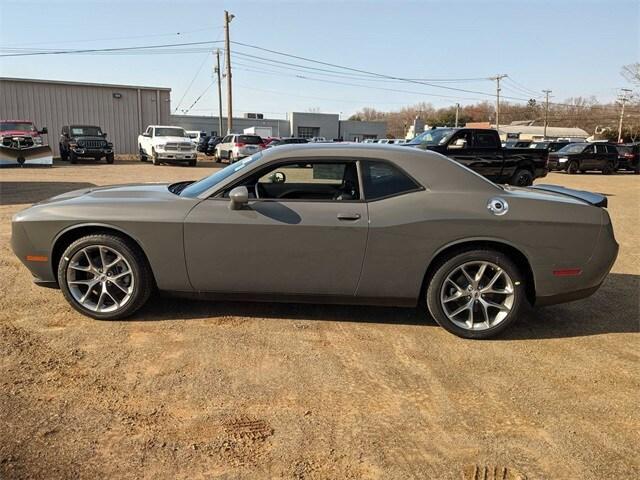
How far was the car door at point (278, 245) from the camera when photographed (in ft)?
12.5

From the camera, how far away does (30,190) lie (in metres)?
12.7

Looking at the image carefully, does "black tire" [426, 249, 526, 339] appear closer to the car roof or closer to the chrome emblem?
the chrome emblem

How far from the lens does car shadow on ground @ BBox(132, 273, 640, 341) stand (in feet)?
13.7

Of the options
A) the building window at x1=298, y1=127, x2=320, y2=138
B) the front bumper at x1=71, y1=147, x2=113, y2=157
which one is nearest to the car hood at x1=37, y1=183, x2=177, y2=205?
the front bumper at x1=71, y1=147, x2=113, y2=157

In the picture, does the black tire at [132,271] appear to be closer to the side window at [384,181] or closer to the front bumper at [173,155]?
the side window at [384,181]

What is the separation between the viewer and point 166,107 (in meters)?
34.6

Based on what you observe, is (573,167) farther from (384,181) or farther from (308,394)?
(308,394)

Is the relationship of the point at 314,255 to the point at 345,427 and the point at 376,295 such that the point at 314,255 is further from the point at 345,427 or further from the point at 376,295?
the point at 345,427

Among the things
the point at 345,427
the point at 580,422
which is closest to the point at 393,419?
Result: the point at 345,427

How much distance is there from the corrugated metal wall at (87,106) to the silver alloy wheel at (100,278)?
3113 centimetres

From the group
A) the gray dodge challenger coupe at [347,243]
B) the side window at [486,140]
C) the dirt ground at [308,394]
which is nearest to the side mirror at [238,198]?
the gray dodge challenger coupe at [347,243]

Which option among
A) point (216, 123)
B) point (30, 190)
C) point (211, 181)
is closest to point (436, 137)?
point (30, 190)

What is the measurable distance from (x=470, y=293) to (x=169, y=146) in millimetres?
23031

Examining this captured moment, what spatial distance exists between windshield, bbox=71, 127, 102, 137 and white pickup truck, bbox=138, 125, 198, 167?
252cm
